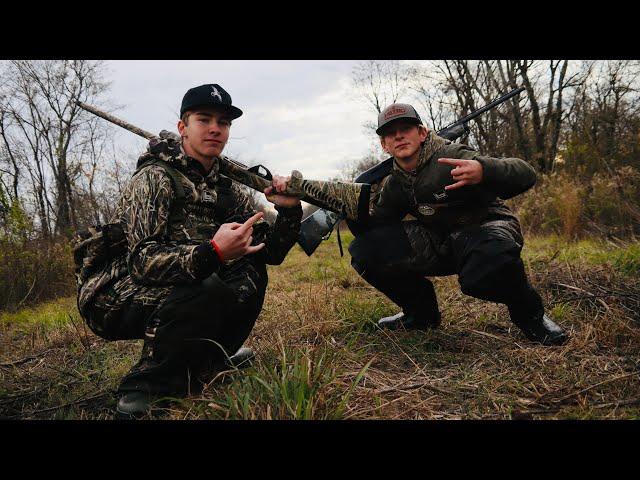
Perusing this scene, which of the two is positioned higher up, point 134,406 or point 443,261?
point 443,261

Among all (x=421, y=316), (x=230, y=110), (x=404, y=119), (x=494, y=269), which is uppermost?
(x=230, y=110)

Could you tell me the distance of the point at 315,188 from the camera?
2.95 metres

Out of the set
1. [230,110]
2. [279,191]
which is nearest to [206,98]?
[230,110]

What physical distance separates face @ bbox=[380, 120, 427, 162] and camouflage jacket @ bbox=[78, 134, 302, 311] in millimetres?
1280

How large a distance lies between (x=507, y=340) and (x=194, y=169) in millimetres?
2526

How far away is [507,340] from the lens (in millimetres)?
2916

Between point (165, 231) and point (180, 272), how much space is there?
1.01 feet

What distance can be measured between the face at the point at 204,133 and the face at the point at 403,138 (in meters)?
1.25

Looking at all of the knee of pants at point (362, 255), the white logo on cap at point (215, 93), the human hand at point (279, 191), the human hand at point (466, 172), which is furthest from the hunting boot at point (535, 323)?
the white logo on cap at point (215, 93)

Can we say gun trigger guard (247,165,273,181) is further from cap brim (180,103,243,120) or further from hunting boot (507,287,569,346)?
hunting boot (507,287,569,346)

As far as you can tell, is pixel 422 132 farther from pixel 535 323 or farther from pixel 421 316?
pixel 535 323
